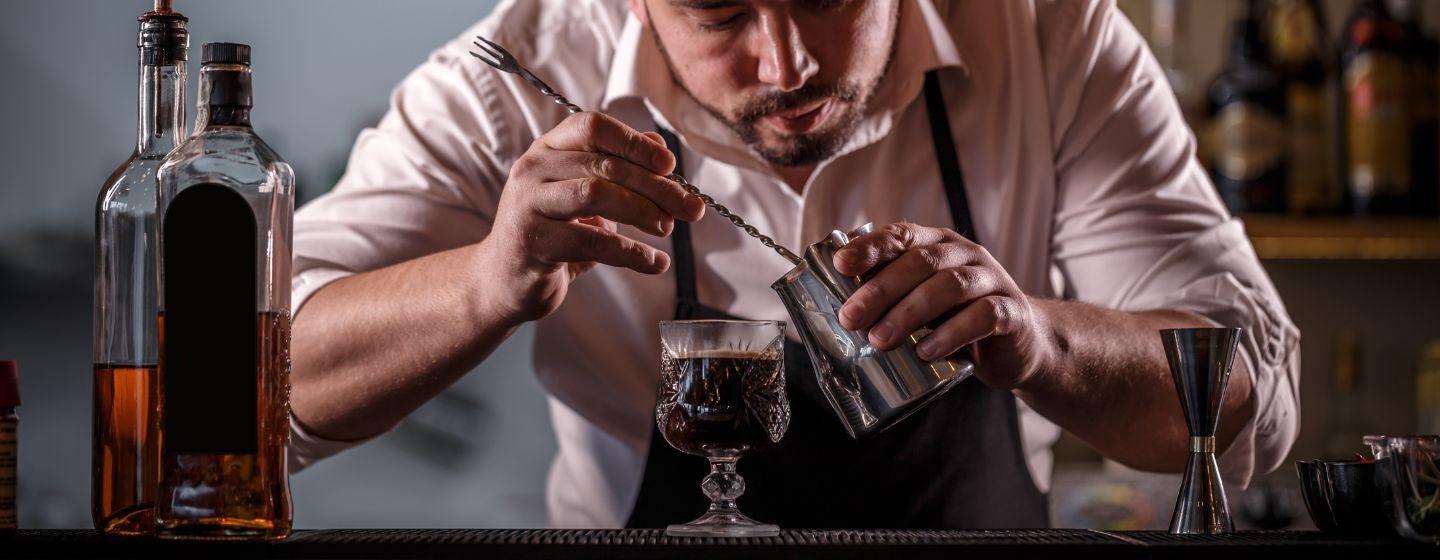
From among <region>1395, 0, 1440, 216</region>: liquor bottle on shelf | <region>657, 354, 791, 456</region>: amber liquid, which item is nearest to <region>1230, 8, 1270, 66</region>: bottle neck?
<region>1395, 0, 1440, 216</region>: liquor bottle on shelf

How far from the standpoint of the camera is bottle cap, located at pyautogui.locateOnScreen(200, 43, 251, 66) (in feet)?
3.22

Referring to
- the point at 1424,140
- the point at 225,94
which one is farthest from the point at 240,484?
the point at 1424,140

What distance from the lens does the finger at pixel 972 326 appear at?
1.05 meters

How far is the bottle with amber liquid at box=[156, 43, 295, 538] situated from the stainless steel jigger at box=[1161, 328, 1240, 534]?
71 cm

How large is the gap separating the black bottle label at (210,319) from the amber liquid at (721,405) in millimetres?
368

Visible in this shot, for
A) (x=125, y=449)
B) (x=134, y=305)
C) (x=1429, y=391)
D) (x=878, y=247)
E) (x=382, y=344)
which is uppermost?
(x=878, y=247)

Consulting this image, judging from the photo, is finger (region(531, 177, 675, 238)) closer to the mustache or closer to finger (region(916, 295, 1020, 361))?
finger (region(916, 295, 1020, 361))

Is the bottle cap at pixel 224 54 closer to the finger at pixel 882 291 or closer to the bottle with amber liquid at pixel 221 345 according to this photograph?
the bottle with amber liquid at pixel 221 345

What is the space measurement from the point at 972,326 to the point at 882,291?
110 millimetres

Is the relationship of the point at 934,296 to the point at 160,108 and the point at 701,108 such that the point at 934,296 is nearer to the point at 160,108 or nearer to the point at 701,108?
the point at 160,108

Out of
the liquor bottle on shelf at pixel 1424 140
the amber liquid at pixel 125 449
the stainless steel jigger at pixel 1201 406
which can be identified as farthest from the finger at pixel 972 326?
the liquor bottle on shelf at pixel 1424 140

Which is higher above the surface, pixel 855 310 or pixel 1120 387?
pixel 855 310

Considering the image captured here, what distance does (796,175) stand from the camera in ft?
6.35

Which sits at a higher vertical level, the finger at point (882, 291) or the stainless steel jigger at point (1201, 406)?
the finger at point (882, 291)
